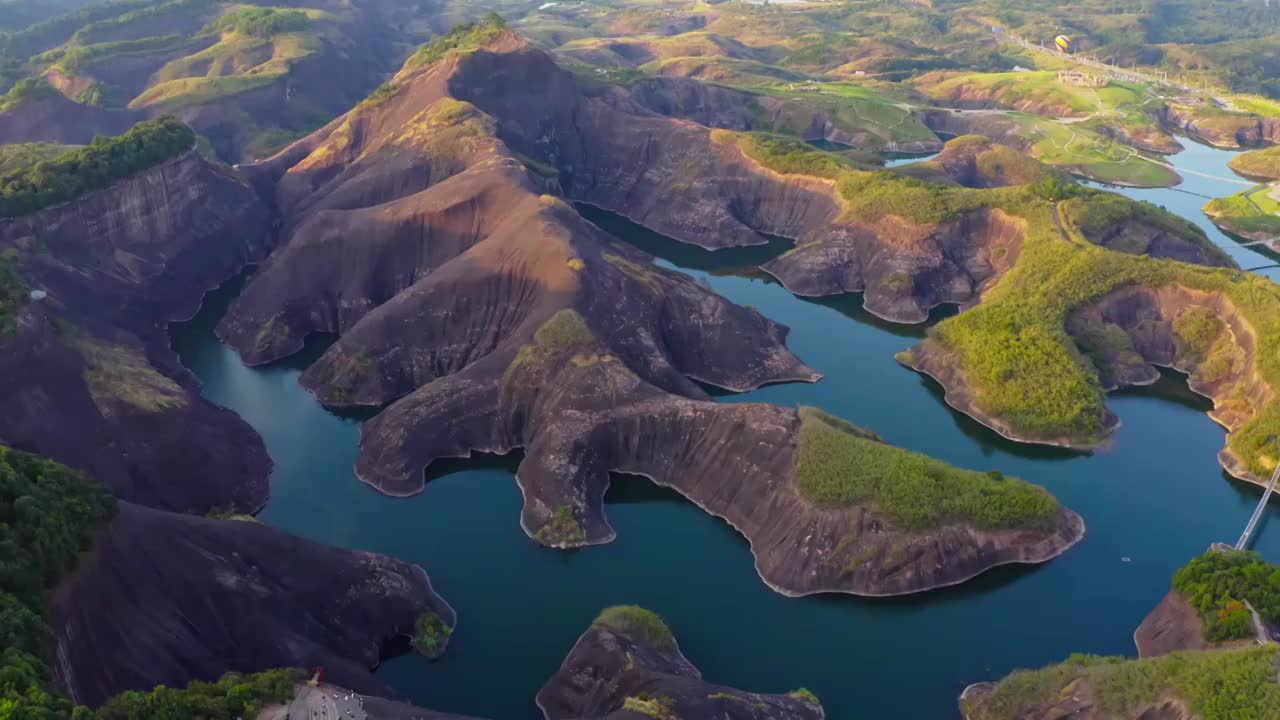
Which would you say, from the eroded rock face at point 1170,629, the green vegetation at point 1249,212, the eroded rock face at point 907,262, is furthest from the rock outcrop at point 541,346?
the green vegetation at point 1249,212

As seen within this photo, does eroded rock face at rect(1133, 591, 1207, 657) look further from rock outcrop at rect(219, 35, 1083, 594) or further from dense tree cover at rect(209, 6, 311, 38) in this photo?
dense tree cover at rect(209, 6, 311, 38)

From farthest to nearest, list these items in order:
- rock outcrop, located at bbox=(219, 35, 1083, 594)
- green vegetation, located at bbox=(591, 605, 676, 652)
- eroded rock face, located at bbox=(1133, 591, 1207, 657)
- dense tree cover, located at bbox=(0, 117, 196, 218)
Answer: dense tree cover, located at bbox=(0, 117, 196, 218) < rock outcrop, located at bbox=(219, 35, 1083, 594) < green vegetation, located at bbox=(591, 605, 676, 652) < eroded rock face, located at bbox=(1133, 591, 1207, 657)

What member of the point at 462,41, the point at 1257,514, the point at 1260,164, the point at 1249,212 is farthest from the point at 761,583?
the point at 1260,164

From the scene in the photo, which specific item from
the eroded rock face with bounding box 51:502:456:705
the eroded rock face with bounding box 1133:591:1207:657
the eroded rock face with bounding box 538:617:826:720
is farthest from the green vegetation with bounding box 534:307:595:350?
the eroded rock face with bounding box 1133:591:1207:657

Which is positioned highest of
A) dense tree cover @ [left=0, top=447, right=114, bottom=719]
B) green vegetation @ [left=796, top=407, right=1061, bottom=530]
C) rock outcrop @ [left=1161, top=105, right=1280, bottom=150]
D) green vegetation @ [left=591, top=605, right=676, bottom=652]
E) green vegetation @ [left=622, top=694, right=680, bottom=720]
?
dense tree cover @ [left=0, top=447, right=114, bottom=719]

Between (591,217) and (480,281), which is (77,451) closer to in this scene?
(480,281)

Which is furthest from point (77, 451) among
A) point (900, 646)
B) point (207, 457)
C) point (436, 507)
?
point (900, 646)

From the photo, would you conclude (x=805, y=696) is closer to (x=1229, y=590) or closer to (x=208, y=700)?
→ (x=1229, y=590)
